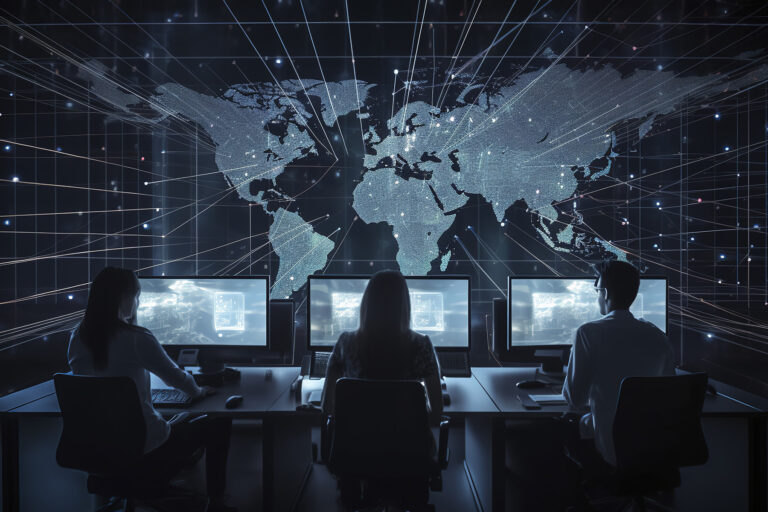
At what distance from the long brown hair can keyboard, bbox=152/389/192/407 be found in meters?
0.98

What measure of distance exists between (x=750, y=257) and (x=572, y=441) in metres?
2.65

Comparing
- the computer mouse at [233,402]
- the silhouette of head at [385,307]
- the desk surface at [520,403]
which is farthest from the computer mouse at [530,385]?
the computer mouse at [233,402]

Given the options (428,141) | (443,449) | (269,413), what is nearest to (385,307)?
(443,449)

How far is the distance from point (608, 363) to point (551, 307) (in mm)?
648

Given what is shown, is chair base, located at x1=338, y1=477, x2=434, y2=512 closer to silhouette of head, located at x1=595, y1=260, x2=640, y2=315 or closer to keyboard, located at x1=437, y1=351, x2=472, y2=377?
keyboard, located at x1=437, y1=351, x2=472, y2=377

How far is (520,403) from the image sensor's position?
1788 mm

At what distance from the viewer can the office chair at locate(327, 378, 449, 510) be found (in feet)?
4.18

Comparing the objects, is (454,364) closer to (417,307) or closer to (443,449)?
(417,307)

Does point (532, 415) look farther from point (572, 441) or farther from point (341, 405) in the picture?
point (341, 405)

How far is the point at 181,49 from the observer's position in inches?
111

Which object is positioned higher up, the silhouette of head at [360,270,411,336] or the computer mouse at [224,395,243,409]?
the silhouette of head at [360,270,411,336]

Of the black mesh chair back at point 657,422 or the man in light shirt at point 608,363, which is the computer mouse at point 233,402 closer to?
the man in light shirt at point 608,363

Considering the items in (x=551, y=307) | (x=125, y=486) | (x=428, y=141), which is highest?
(x=428, y=141)

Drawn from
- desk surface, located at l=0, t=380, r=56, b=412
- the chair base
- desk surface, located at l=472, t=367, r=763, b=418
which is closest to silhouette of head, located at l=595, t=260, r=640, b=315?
desk surface, located at l=472, t=367, r=763, b=418
